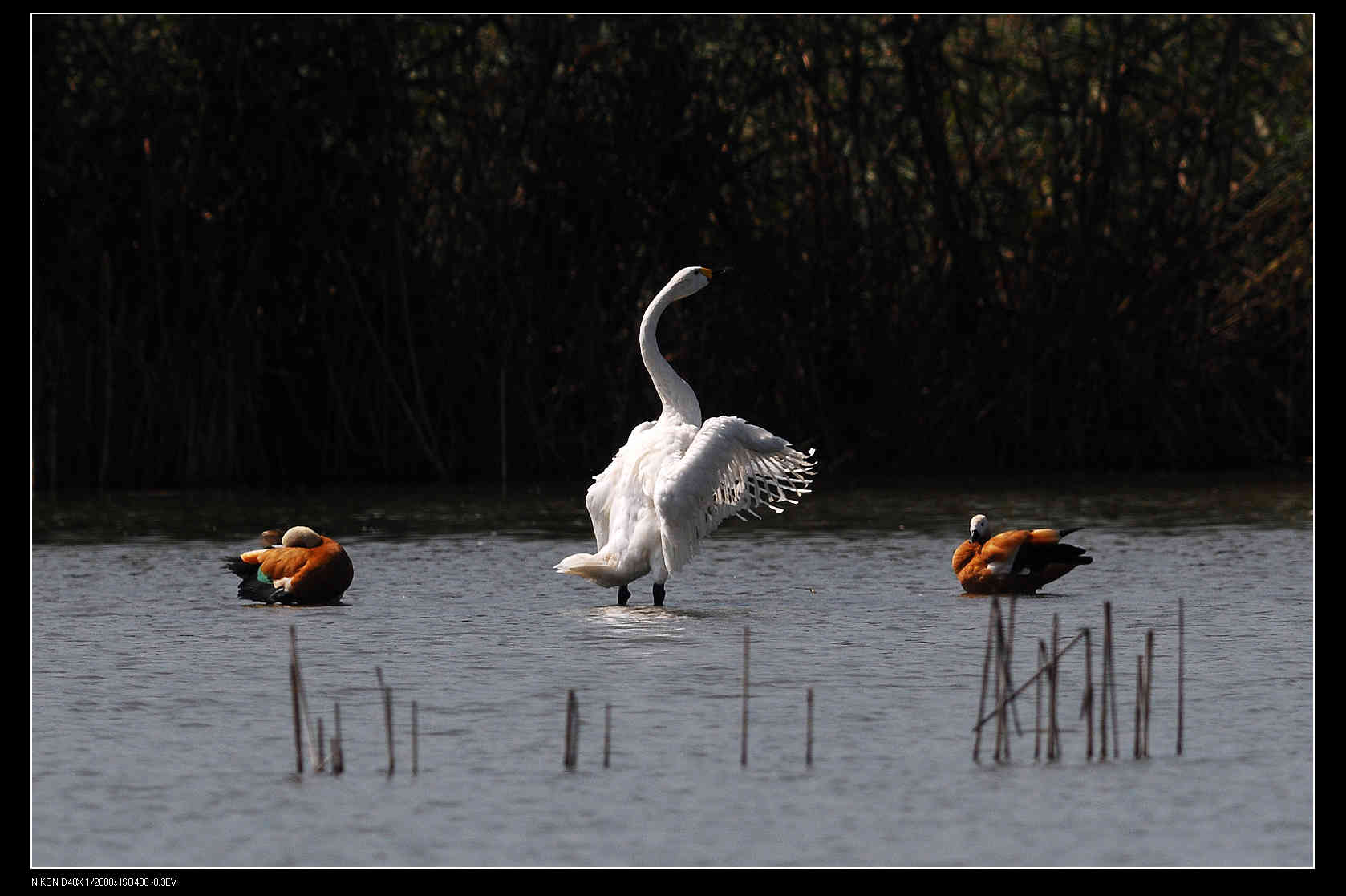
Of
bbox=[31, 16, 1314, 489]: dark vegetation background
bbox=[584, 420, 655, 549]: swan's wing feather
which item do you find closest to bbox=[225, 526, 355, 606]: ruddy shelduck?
bbox=[584, 420, 655, 549]: swan's wing feather

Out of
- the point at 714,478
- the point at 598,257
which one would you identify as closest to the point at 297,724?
the point at 714,478

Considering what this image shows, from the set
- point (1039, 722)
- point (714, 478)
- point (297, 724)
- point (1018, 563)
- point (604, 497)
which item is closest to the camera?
point (297, 724)

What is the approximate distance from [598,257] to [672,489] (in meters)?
10.2

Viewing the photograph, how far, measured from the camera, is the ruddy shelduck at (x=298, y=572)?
37.0ft

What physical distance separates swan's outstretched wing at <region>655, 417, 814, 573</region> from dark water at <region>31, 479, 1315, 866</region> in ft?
1.37

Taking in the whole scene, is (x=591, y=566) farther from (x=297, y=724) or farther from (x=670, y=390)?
(x=297, y=724)

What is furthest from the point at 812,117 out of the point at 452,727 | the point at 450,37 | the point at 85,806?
the point at 85,806

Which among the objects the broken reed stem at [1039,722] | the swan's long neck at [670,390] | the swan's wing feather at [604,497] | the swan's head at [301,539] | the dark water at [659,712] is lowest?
the dark water at [659,712]

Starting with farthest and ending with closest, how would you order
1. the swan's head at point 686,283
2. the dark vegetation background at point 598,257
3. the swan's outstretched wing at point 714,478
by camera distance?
the dark vegetation background at point 598,257 → the swan's head at point 686,283 → the swan's outstretched wing at point 714,478

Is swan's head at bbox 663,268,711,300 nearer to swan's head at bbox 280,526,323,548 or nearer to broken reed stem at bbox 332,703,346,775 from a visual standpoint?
swan's head at bbox 280,526,323,548

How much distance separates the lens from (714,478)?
11.2 meters

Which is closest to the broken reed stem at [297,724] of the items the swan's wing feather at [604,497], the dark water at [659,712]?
the dark water at [659,712]

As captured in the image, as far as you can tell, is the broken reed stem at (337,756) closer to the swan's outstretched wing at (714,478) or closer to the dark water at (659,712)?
the dark water at (659,712)

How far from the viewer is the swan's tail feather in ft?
36.1
